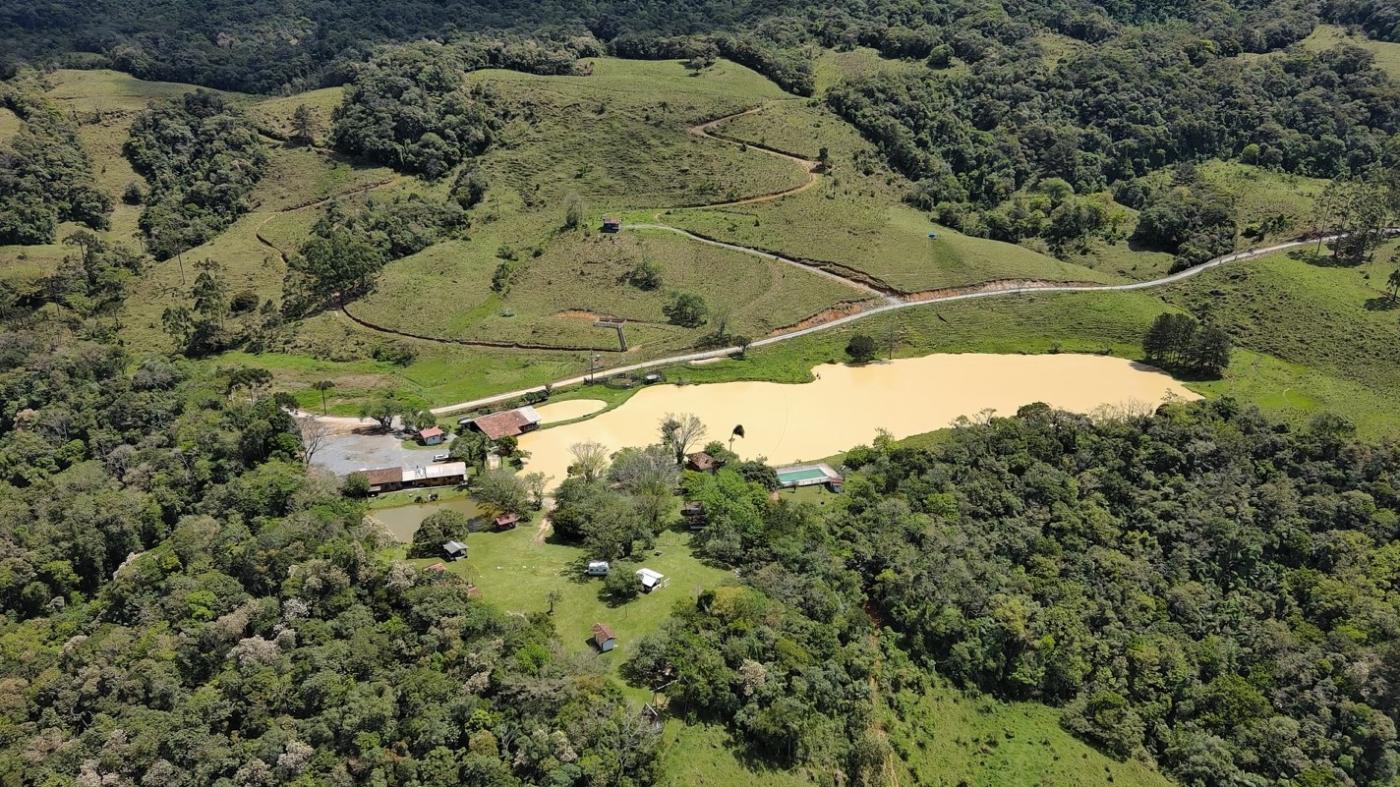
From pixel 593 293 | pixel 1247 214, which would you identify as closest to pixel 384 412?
pixel 593 293

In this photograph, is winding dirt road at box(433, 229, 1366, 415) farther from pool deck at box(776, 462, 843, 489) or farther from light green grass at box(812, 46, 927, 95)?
light green grass at box(812, 46, 927, 95)

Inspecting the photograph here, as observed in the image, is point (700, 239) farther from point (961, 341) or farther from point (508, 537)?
point (508, 537)

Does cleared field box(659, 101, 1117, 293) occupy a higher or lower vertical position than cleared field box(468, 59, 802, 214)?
lower

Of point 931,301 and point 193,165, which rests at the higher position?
point 193,165

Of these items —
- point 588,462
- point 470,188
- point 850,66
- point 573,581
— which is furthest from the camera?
point 850,66

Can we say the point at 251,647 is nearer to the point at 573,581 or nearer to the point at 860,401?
the point at 573,581

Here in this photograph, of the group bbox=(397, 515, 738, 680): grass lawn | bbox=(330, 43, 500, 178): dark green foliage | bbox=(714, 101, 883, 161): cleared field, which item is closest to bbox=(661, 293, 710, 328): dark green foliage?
bbox=(397, 515, 738, 680): grass lawn

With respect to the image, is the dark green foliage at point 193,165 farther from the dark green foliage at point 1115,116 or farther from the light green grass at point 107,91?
the dark green foliage at point 1115,116
